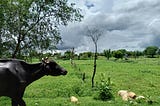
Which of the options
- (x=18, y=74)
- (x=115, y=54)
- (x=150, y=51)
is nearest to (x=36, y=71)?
(x=18, y=74)

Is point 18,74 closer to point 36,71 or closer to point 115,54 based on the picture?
point 36,71

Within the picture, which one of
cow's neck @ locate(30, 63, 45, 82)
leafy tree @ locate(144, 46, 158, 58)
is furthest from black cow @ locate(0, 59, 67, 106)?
leafy tree @ locate(144, 46, 158, 58)

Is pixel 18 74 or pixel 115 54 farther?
pixel 115 54

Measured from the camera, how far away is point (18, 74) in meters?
11.3

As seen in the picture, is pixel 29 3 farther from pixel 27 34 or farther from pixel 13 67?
pixel 13 67

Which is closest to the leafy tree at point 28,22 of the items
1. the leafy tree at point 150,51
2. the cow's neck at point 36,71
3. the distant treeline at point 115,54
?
the cow's neck at point 36,71

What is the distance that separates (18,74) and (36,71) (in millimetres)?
698

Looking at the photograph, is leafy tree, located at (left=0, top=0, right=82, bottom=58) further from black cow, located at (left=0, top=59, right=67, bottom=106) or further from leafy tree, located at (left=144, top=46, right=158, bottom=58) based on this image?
leafy tree, located at (left=144, top=46, right=158, bottom=58)

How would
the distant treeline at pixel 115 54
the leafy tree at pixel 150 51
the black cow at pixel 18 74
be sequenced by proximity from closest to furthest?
1. the black cow at pixel 18 74
2. the distant treeline at pixel 115 54
3. the leafy tree at pixel 150 51

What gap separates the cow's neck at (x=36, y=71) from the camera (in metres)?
11.7

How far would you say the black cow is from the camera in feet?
36.1

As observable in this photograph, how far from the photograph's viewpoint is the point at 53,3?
760 inches

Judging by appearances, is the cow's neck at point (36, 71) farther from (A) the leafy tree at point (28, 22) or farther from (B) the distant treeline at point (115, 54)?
(B) the distant treeline at point (115, 54)

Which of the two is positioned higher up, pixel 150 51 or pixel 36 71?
pixel 150 51
